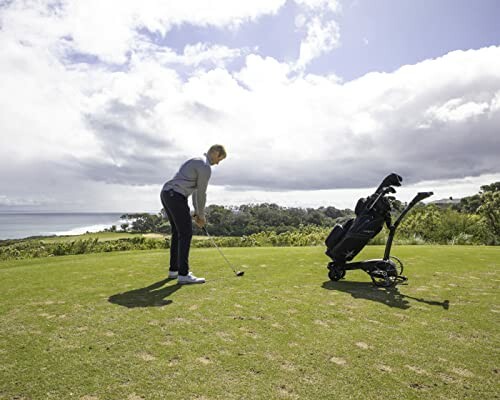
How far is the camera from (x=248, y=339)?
341 centimetres

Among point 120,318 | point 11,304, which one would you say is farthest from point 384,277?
point 11,304

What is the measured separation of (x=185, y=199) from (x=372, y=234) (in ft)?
11.3

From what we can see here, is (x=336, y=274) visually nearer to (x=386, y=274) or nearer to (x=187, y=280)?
(x=386, y=274)

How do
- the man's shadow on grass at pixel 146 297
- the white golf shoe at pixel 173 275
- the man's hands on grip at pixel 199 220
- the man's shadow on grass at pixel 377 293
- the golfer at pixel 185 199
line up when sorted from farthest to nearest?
the white golf shoe at pixel 173 275 < the man's hands on grip at pixel 199 220 < the golfer at pixel 185 199 < the man's shadow on grass at pixel 377 293 < the man's shadow on grass at pixel 146 297

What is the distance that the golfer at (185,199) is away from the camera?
19.7ft

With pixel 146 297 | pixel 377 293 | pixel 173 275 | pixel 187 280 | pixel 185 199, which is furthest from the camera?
pixel 173 275

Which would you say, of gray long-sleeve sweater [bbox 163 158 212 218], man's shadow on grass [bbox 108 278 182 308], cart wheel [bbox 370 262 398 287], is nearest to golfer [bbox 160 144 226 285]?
gray long-sleeve sweater [bbox 163 158 212 218]

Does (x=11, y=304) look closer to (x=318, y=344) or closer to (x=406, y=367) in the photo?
(x=318, y=344)

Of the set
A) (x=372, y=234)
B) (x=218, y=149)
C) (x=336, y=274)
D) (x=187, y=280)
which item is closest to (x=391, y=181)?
(x=372, y=234)

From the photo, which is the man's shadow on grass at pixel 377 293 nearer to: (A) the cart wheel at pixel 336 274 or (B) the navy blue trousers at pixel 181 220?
(A) the cart wheel at pixel 336 274

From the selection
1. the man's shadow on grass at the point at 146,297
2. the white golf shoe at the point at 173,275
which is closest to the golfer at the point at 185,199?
the white golf shoe at the point at 173,275

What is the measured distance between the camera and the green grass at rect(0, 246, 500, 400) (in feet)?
8.41

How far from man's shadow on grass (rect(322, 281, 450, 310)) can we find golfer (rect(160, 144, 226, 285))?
2.40m

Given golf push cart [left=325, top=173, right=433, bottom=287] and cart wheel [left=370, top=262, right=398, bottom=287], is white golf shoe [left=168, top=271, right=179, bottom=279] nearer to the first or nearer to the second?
golf push cart [left=325, top=173, right=433, bottom=287]
